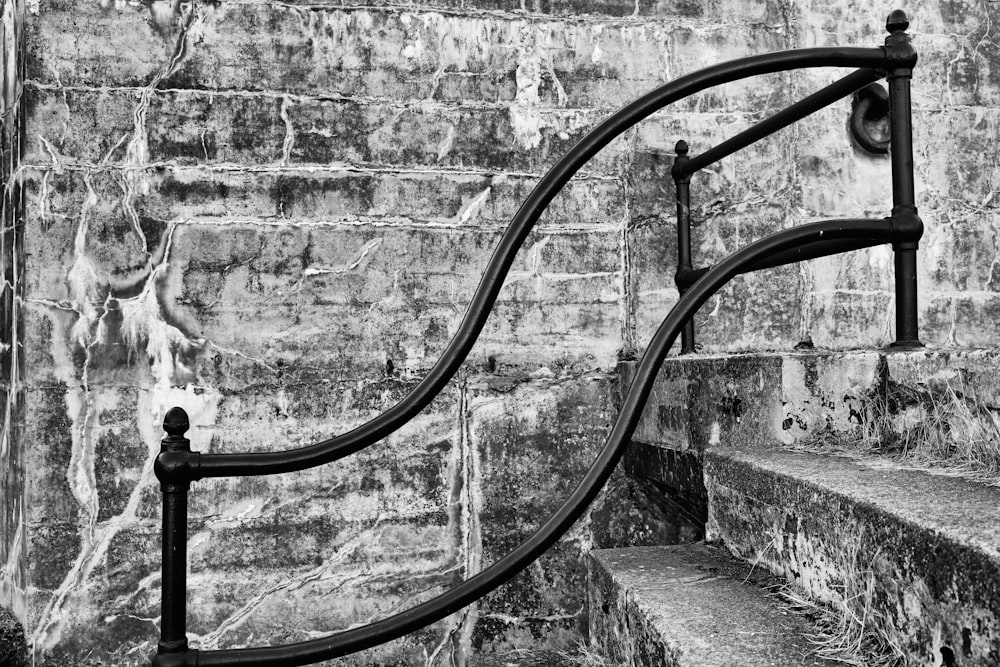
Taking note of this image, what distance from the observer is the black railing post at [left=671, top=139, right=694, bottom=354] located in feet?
7.12

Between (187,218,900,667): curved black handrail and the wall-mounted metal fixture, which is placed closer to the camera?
(187,218,900,667): curved black handrail

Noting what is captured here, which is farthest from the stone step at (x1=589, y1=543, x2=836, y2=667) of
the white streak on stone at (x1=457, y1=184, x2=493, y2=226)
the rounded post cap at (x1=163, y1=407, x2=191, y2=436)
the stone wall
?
the white streak on stone at (x1=457, y1=184, x2=493, y2=226)

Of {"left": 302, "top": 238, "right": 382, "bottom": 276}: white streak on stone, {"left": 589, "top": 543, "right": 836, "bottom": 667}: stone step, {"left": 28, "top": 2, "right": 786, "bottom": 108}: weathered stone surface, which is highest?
{"left": 28, "top": 2, "right": 786, "bottom": 108}: weathered stone surface

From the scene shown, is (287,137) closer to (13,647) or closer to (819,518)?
(13,647)

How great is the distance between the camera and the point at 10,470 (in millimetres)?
2064

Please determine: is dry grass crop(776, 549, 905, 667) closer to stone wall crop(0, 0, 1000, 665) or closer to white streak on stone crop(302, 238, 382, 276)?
stone wall crop(0, 0, 1000, 665)

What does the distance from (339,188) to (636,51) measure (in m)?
0.95

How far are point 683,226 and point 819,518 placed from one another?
114 cm

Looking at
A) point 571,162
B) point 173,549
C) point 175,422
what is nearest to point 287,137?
point 571,162

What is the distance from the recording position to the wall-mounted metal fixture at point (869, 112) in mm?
2012

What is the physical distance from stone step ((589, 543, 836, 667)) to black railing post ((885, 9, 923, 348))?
1.94 ft

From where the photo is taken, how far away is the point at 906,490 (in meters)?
1.17

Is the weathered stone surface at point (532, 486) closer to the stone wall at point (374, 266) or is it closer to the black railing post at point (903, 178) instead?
the stone wall at point (374, 266)

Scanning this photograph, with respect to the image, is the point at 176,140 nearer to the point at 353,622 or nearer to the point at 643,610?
the point at 353,622
